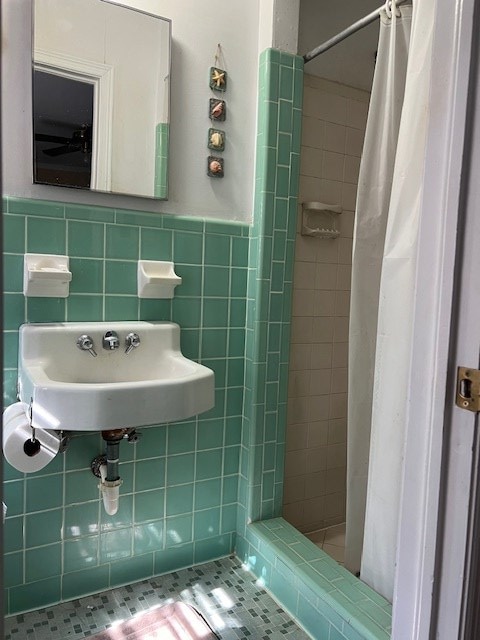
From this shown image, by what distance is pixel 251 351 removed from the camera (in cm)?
176

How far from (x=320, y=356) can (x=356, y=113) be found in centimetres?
108

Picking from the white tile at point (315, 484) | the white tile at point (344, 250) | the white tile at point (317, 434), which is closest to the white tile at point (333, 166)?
the white tile at point (344, 250)

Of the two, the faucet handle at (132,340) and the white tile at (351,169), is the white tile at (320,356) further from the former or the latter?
the faucet handle at (132,340)

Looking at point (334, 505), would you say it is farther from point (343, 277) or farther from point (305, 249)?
point (305, 249)

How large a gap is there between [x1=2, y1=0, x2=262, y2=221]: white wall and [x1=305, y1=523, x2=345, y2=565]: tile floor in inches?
55.7

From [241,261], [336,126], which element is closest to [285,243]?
[241,261]

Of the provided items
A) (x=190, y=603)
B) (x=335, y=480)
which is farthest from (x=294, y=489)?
(x=190, y=603)

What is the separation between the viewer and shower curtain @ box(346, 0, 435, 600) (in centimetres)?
129

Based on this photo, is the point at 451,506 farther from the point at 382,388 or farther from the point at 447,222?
the point at 382,388

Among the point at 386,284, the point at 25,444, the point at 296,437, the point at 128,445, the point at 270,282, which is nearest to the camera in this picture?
the point at 25,444

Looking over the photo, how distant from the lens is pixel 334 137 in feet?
6.65

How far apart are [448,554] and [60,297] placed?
3.96 ft

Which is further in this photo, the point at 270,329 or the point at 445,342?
the point at 270,329

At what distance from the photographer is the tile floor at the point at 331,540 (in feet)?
6.50
